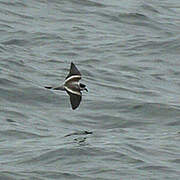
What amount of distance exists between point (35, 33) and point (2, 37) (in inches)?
39.1

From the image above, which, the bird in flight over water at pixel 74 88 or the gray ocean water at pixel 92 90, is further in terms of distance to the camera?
the gray ocean water at pixel 92 90

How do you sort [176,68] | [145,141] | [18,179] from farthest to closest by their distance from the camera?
1. [176,68]
2. [145,141]
3. [18,179]

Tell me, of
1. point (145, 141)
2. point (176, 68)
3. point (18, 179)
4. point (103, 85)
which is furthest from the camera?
point (176, 68)

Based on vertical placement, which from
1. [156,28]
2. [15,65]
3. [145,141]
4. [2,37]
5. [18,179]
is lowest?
[18,179]

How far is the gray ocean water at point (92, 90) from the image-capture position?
1423cm

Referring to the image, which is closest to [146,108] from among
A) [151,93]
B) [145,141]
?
[151,93]

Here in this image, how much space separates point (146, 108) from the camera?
18.5m

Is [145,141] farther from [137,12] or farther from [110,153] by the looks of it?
[137,12]

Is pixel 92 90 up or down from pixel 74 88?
up

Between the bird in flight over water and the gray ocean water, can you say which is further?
the gray ocean water

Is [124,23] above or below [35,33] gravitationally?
above

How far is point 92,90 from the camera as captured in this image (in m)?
19.5

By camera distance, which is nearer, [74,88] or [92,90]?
[74,88]

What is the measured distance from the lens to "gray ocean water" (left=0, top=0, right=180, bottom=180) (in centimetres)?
1423
